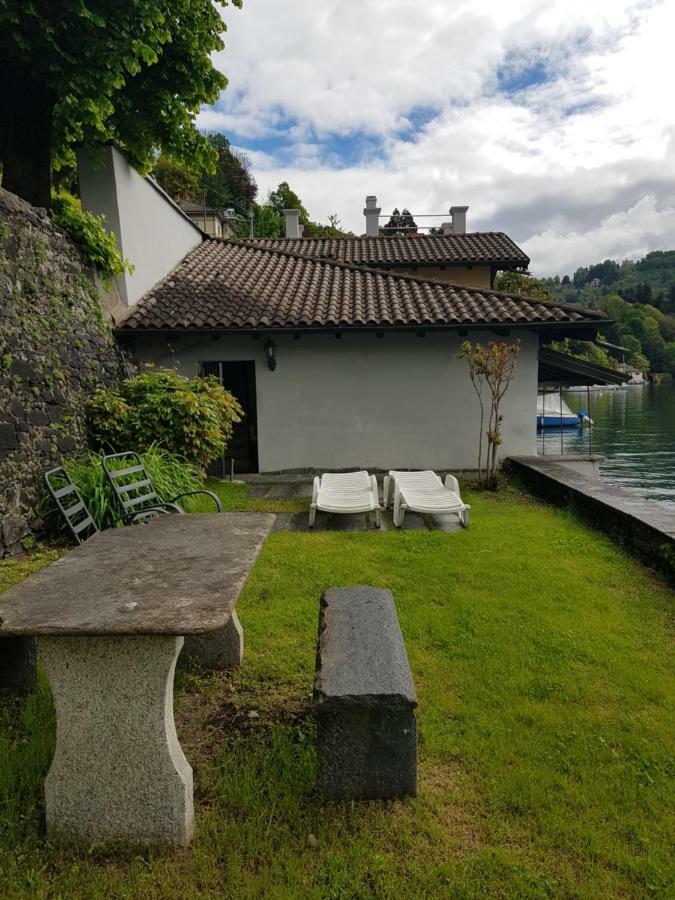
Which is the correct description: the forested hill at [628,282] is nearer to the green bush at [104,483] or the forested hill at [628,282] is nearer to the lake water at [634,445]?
the lake water at [634,445]

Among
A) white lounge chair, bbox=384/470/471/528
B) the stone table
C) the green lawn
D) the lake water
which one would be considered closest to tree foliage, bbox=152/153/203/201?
the lake water

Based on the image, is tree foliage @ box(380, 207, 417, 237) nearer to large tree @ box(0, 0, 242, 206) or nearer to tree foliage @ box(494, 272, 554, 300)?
tree foliage @ box(494, 272, 554, 300)

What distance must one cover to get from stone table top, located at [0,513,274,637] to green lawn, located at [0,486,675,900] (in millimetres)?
901

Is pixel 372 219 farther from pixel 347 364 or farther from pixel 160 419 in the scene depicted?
pixel 160 419

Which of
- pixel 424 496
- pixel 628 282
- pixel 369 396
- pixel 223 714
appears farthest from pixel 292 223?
pixel 628 282

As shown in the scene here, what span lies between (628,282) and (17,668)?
499 feet

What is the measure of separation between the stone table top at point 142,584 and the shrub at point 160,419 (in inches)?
175

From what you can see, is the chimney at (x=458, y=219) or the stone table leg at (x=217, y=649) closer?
the stone table leg at (x=217, y=649)

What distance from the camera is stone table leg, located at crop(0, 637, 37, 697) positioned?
2891 millimetres

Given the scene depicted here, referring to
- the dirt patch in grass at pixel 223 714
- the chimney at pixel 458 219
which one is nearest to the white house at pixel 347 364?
the dirt patch in grass at pixel 223 714

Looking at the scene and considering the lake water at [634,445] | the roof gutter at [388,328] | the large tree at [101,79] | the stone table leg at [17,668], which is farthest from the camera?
the lake water at [634,445]

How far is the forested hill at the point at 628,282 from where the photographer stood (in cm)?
9400

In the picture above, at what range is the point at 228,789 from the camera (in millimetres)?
2254

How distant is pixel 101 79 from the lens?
21.4ft
